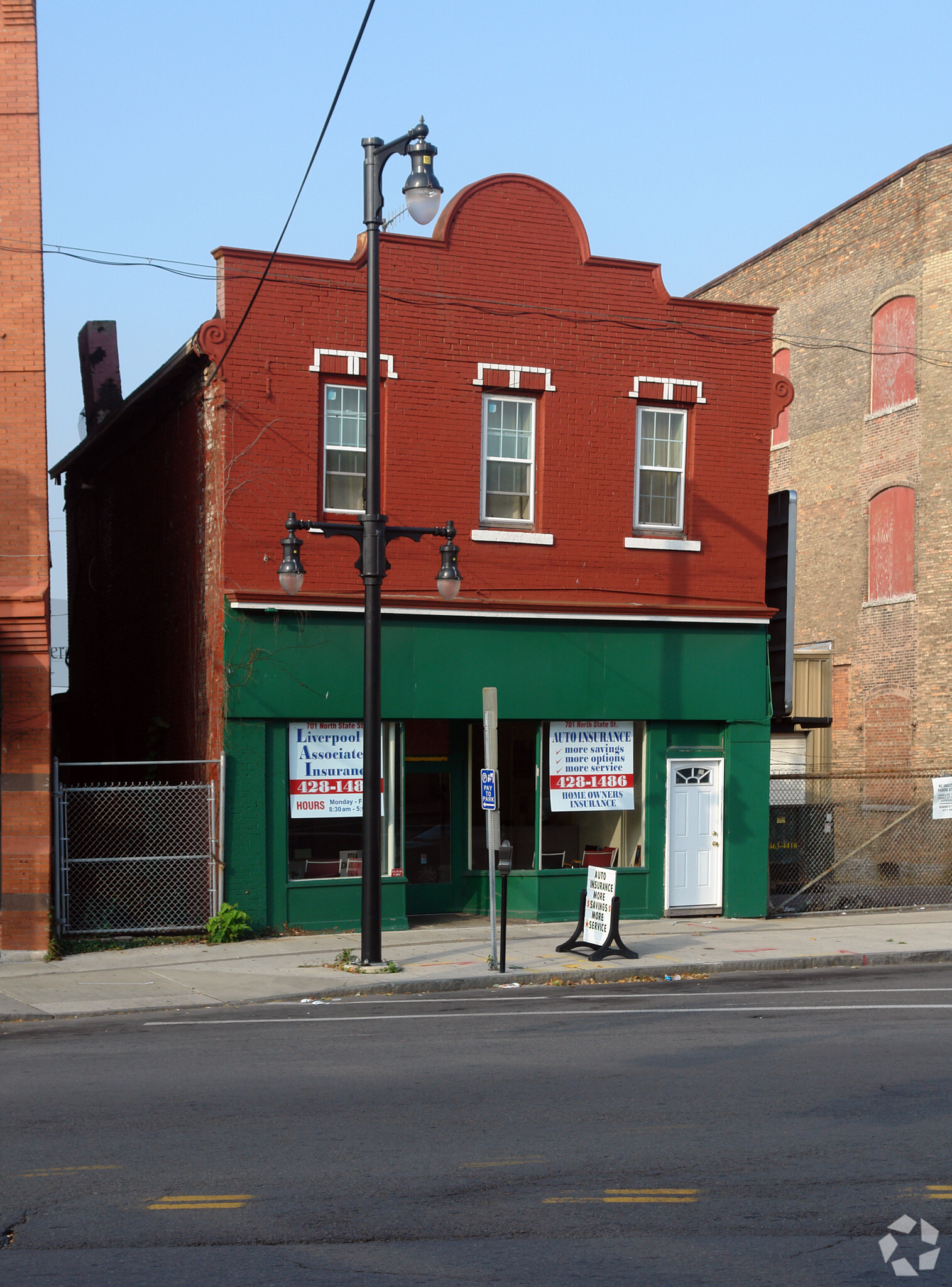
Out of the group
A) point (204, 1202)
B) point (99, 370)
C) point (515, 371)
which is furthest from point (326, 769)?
point (99, 370)

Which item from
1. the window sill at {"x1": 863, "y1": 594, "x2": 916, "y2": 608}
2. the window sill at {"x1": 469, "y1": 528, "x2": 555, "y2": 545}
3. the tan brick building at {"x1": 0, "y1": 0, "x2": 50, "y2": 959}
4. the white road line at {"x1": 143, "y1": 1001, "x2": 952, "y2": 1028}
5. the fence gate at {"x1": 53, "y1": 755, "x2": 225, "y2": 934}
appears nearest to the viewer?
the white road line at {"x1": 143, "y1": 1001, "x2": 952, "y2": 1028}

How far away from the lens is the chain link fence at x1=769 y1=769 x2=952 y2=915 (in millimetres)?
20016

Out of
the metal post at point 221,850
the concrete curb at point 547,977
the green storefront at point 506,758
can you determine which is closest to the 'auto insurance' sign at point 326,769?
the green storefront at point 506,758

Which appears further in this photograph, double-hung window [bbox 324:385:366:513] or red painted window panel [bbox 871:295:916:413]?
red painted window panel [bbox 871:295:916:413]

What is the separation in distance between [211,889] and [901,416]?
62.2 feet

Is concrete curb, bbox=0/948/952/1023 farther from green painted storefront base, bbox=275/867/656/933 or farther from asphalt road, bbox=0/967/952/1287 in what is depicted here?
green painted storefront base, bbox=275/867/656/933

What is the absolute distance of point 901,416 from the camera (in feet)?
92.6

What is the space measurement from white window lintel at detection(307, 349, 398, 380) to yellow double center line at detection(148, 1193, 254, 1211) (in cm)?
1200

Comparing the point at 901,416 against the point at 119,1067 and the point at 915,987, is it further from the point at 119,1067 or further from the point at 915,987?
the point at 119,1067

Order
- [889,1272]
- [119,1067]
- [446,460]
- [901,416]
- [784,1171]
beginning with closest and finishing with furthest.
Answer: [889,1272] → [784,1171] → [119,1067] → [446,460] → [901,416]

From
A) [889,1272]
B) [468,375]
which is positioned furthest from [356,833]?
[889,1272]

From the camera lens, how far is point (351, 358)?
55.1ft

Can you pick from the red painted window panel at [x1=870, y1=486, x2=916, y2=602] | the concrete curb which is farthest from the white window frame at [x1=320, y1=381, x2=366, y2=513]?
the red painted window panel at [x1=870, y1=486, x2=916, y2=602]

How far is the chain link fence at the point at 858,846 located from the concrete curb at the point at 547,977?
3.59 meters
